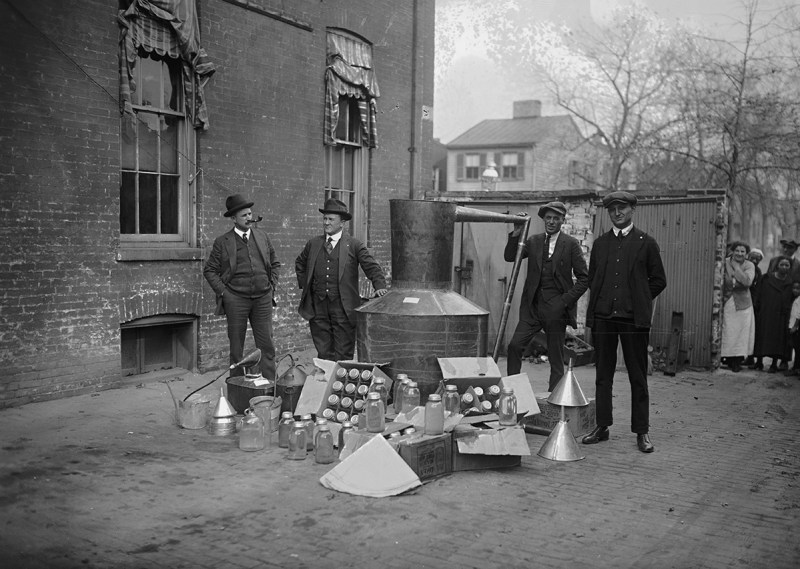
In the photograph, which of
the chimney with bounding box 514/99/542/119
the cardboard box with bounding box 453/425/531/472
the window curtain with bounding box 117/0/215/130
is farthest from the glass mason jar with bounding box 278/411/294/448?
the chimney with bounding box 514/99/542/119

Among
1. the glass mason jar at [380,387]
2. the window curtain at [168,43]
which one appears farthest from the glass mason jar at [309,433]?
the window curtain at [168,43]

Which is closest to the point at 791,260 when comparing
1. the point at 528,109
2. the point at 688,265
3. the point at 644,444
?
the point at 688,265

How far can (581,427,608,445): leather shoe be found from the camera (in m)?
7.15

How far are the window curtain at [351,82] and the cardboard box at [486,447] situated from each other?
22.8ft

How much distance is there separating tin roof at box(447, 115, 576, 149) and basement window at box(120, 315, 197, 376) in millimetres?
40267

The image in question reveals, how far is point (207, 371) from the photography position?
1031 cm

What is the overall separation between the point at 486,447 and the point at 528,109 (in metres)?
48.7

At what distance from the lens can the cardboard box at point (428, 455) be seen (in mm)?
5801

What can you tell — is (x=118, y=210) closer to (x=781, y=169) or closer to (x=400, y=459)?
(x=400, y=459)

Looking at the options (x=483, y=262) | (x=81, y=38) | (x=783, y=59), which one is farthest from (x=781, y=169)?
(x=81, y=38)

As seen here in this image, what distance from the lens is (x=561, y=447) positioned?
6.64 m

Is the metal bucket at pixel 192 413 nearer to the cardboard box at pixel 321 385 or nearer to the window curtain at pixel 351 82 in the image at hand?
the cardboard box at pixel 321 385

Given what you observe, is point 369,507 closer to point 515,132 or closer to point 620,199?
point 620,199

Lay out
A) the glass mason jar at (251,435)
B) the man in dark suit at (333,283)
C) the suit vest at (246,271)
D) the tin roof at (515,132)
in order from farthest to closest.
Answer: the tin roof at (515,132) → the suit vest at (246,271) → the man in dark suit at (333,283) → the glass mason jar at (251,435)
